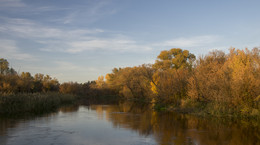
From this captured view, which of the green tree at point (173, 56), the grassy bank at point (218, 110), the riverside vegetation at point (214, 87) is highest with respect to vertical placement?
the green tree at point (173, 56)

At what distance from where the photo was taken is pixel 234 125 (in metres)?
16.8

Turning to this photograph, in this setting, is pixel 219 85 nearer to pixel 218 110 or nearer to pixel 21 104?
pixel 218 110

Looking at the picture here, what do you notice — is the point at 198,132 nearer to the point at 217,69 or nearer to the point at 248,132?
the point at 248,132

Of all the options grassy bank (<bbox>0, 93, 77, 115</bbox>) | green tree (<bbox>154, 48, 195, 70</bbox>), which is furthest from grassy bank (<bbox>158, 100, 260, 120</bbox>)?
green tree (<bbox>154, 48, 195, 70</bbox>)

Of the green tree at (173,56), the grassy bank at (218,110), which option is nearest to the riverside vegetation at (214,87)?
the grassy bank at (218,110)

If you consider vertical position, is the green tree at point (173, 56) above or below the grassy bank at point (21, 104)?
above

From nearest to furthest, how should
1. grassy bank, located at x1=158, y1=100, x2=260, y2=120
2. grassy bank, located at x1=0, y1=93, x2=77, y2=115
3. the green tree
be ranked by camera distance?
1. grassy bank, located at x1=158, y1=100, x2=260, y2=120
2. grassy bank, located at x1=0, y1=93, x2=77, y2=115
3. the green tree

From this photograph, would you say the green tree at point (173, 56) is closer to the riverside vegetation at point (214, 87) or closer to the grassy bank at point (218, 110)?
the riverside vegetation at point (214, 87)

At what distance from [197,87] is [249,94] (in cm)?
689

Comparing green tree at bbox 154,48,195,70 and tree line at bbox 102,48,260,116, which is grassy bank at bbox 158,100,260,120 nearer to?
tree line at bbox 102,48,260,116

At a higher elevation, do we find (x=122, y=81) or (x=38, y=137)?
(x=122, y=81)

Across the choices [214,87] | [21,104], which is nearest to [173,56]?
[214,87]

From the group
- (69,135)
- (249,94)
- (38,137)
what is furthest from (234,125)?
(38,137)

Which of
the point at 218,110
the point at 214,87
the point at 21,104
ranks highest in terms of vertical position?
the point at 214,87
